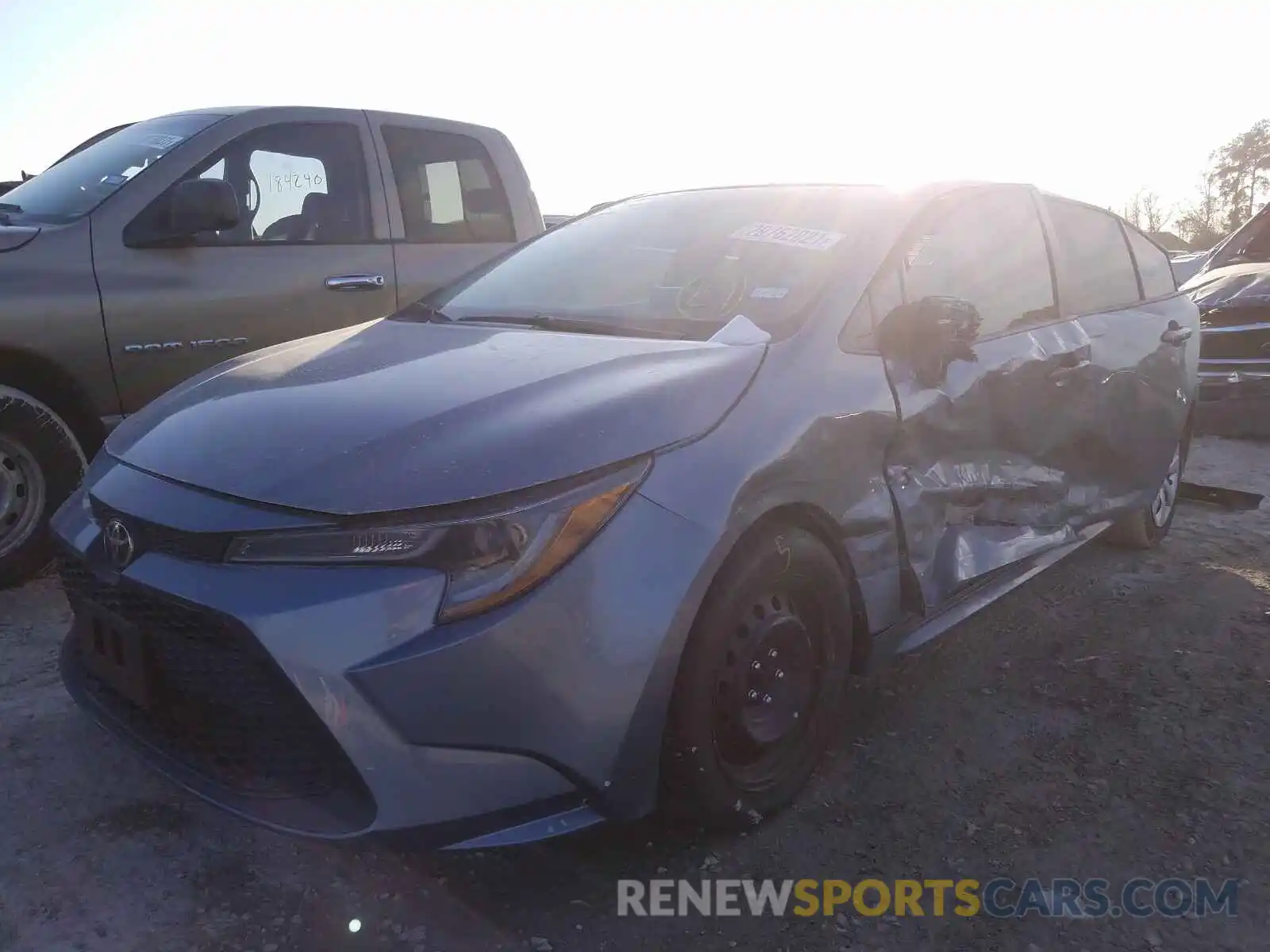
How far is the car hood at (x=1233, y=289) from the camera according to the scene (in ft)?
22.8

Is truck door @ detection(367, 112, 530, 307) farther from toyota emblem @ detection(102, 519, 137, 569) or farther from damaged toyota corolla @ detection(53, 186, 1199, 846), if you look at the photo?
toyota emblem @ detection(102, 519, 137, 569)

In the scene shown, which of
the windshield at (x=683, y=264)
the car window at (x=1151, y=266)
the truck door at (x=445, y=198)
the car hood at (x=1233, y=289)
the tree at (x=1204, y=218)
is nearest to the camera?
the windshield at (x=683, y=264)

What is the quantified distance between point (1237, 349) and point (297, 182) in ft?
20.4

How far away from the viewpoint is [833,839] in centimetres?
227

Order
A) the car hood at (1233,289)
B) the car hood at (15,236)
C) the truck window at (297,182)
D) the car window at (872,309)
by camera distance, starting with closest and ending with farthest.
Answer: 1. the car window at (872,309)
2. the car hood at (15,236)
3. the truck window at (297,182)
4. the car hood at (1233,289)

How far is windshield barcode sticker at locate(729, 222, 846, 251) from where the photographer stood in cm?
270

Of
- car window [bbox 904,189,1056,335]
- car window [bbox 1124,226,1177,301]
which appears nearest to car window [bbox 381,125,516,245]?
car window [bbox 904,189,1056,335]

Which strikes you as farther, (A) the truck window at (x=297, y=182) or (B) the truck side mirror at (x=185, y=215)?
(A) the truck window at (x=297, y=182)

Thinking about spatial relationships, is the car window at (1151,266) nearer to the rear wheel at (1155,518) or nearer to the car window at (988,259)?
the rear wheel at (1155,518)

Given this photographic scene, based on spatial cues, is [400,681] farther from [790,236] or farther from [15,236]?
[15,236]

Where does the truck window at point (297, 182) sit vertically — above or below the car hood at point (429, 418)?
above

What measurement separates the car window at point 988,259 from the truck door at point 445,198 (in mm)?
2306

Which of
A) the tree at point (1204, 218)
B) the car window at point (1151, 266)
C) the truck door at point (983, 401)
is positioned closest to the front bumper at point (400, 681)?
the truck door at point (983, 401)

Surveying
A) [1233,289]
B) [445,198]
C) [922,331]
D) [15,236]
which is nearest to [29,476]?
[15,236]
